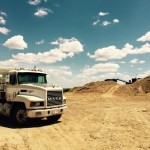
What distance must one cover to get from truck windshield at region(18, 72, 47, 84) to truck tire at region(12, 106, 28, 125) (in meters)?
1.50

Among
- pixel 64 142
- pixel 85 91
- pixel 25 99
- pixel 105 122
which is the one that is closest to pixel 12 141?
pixel 64 142

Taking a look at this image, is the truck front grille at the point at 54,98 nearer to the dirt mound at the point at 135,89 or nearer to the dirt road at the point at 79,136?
the dirt road at the point at 79,136

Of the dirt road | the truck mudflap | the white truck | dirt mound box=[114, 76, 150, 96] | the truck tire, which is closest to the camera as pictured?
the dirt road

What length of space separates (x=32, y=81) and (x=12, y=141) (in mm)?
5209

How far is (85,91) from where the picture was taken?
48.0 m

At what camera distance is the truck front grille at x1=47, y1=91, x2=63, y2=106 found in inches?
A: 549

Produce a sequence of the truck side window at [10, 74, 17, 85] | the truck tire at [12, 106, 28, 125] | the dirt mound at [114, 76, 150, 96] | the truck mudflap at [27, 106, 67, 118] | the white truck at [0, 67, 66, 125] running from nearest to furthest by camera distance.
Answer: the truck mudflap at [27, 106, 67, 118]
the white truck at [0, 67, 66, 125]
the truck tire at [12, 106, 28, 125]
the truck side window at [10, 74, 17, 85]
the dirt mound at [114, 76, 150, 96]

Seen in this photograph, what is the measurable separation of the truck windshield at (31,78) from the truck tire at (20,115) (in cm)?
150

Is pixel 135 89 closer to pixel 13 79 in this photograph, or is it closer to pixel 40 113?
pixel 13 79

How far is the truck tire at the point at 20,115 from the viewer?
13.9 metres

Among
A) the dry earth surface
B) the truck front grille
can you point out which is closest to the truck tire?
the dry earth surface

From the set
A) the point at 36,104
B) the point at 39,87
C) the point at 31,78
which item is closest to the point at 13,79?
the point at 31,78

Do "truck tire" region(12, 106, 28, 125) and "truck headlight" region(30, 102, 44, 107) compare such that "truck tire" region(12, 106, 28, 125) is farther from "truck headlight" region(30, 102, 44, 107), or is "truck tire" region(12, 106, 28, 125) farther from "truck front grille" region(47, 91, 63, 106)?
"truck front grille" region(47, 91, 63, 106)

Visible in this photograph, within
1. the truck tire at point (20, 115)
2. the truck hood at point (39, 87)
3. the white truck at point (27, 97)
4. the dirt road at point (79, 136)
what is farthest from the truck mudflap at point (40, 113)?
the truck hood at point (39, 87)
